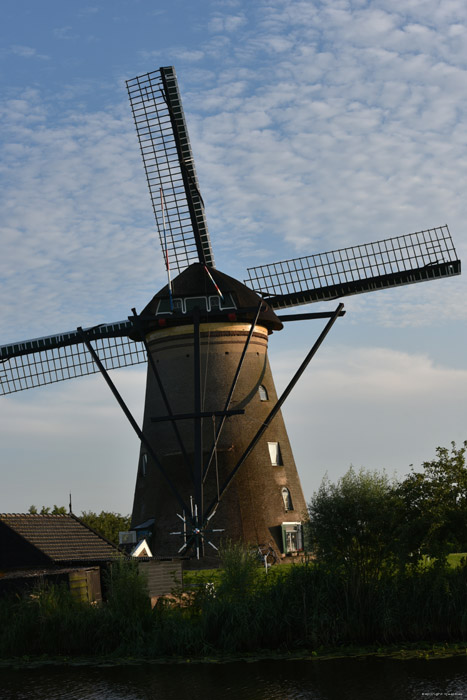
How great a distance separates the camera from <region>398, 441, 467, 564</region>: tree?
73.3ft

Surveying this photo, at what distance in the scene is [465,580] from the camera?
67.5 ft

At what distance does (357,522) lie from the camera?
24875 mm

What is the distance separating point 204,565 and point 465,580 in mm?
11364

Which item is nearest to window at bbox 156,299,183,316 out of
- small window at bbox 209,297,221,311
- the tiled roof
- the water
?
small window at bbox 209,297,221,311

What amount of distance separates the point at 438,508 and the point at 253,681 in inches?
297

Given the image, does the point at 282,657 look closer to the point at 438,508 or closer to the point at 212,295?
the point at 438,508

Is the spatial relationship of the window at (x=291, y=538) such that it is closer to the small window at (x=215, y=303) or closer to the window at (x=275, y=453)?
the window at (x=275, y=453)

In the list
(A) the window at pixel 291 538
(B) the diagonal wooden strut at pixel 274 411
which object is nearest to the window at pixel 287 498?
(A) the window at pixel 291 538

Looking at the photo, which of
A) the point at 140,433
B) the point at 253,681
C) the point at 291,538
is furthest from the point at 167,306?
the point at 253,681

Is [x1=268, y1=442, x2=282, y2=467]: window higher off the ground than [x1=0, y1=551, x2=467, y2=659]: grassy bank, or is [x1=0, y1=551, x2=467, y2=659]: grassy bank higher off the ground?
[x1=268, y1=442, x2=282, y2=467]: window

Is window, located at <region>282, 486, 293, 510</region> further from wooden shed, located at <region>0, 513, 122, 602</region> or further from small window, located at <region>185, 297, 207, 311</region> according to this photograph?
wooden shed, located at <region>0, 513, 122, 602</region>

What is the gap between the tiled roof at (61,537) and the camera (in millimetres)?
23875

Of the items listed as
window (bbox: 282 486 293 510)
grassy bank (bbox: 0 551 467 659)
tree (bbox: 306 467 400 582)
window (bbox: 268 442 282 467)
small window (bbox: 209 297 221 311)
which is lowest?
grassy bank (bbox: 0 551 467 659)

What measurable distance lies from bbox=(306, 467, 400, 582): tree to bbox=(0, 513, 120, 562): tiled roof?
5484 mm
